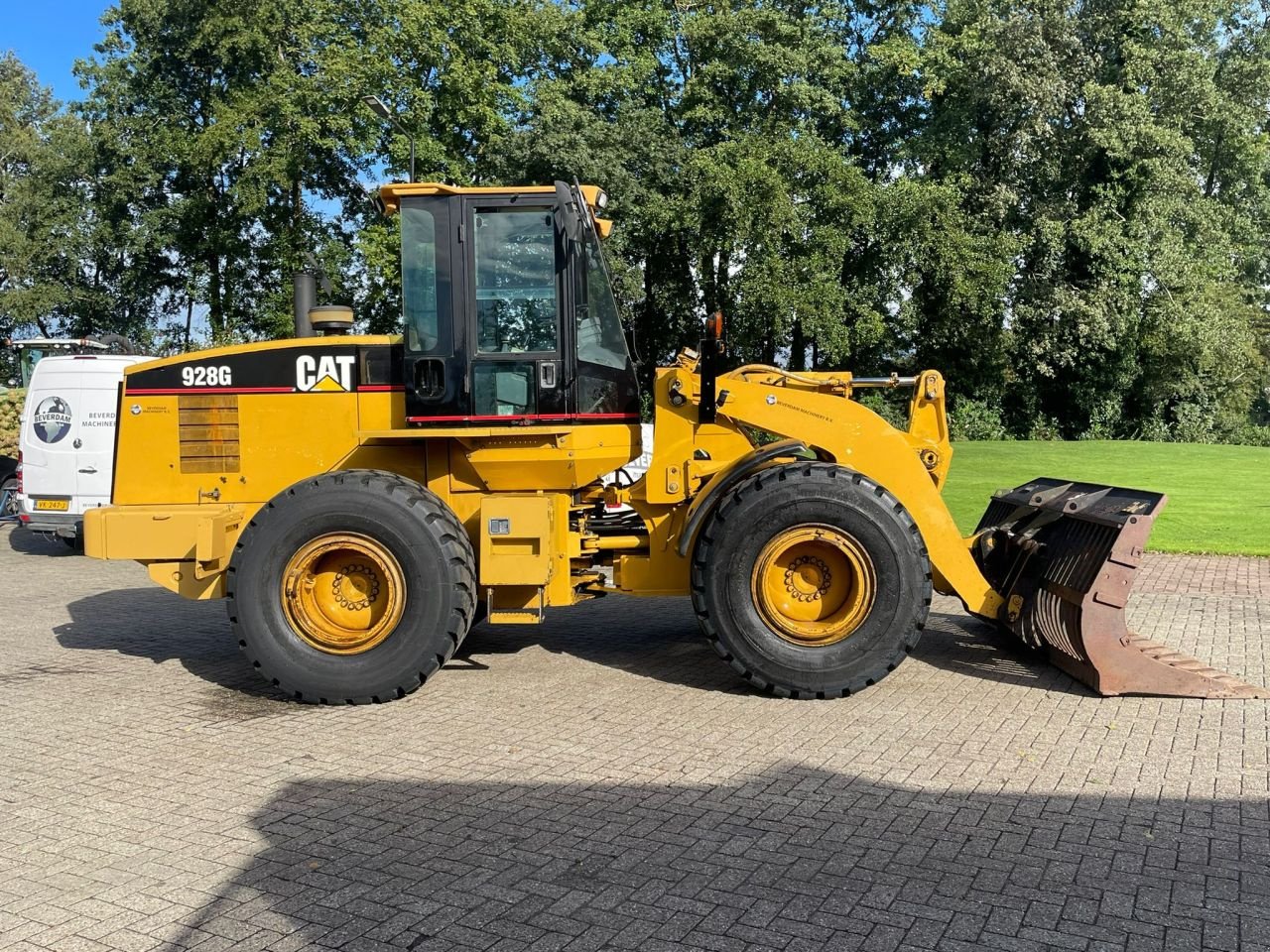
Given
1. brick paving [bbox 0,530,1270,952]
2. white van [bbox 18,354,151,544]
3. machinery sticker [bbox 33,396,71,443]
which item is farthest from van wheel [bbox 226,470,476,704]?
machinery sticker [bbox 33,396,71,443]

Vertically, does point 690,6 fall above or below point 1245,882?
above

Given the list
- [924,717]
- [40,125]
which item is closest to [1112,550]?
[924,717]

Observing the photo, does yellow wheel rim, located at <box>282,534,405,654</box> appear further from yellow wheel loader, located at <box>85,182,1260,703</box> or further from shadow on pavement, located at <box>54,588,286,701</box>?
shadow on pavement, located at <box>54,588,286,701</box>

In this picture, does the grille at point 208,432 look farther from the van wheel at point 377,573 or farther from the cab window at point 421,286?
the cab window at point 421,286

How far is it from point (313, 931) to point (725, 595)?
3308 millimetres

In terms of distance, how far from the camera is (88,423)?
13.6 metres

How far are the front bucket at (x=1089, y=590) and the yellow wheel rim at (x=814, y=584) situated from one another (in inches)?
46.1

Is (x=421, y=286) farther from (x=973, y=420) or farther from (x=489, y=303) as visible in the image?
(x=973, y=420)

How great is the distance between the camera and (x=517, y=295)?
646 centimetres

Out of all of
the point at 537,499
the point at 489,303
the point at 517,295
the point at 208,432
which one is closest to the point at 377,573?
the point at 537,499

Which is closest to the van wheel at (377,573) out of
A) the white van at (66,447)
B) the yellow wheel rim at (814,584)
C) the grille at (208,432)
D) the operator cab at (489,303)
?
the operator cab at (489,303)

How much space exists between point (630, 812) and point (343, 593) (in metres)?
2.77

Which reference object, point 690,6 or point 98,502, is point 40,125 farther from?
point 98,502

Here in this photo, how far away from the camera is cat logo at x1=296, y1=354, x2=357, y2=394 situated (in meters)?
6.82
